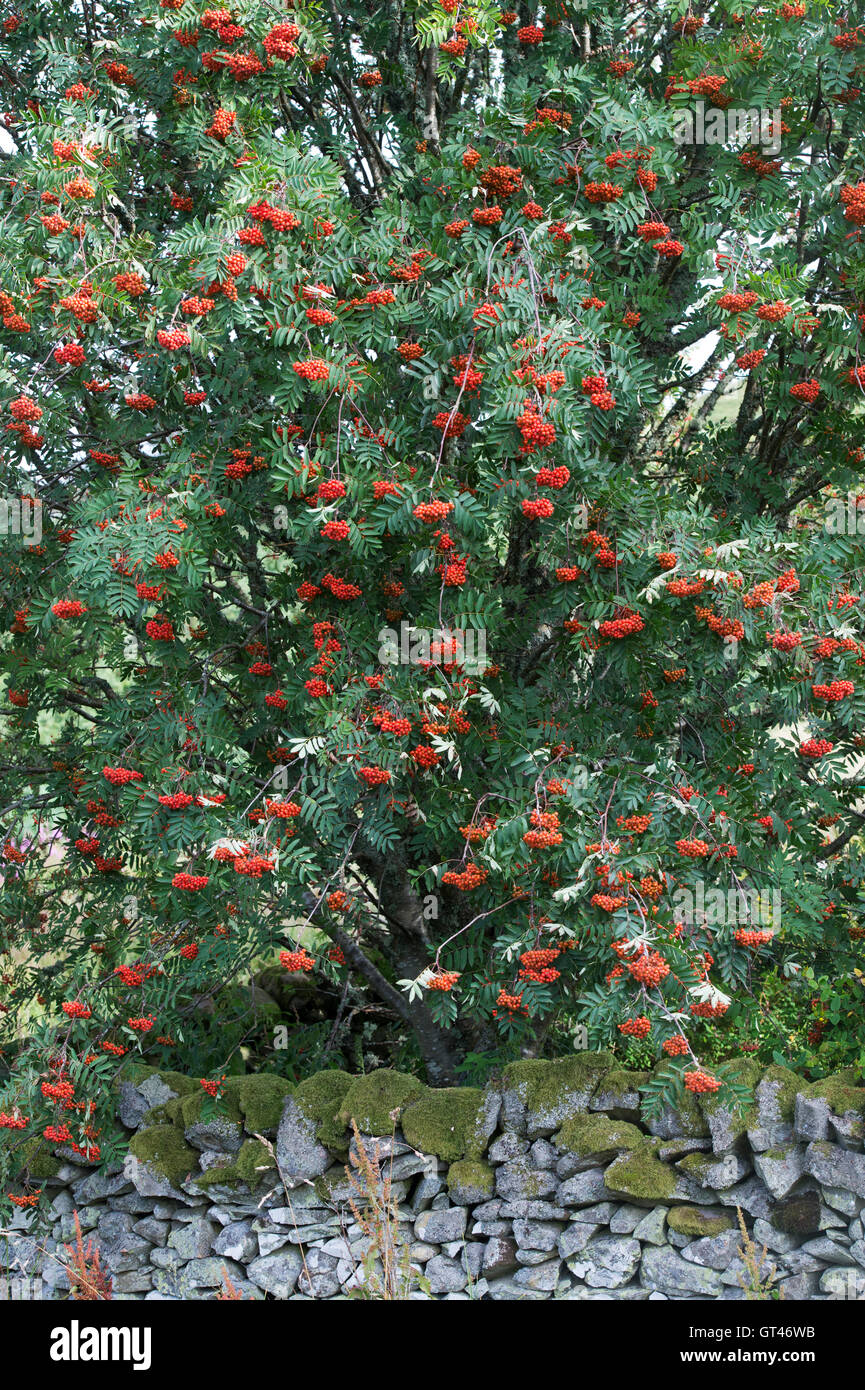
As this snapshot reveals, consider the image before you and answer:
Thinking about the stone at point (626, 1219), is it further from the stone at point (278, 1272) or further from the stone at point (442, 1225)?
the stone at point (278, 1272)

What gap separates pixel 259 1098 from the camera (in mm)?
4742

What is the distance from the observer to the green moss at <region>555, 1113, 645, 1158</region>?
4094 millimetres

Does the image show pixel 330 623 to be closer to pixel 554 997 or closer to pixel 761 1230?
pixel 554 997

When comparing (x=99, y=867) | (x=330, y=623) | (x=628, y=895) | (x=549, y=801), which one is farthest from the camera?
(x=99, y=867)

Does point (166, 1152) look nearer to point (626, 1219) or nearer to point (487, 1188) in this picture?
point (487, 1188)

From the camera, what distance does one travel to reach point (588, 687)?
4.63 m

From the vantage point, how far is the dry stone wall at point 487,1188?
3869 millimetres

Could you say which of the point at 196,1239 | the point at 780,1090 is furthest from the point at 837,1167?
the point at 196,1239

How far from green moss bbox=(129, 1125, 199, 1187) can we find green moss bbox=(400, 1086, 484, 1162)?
1.00 m

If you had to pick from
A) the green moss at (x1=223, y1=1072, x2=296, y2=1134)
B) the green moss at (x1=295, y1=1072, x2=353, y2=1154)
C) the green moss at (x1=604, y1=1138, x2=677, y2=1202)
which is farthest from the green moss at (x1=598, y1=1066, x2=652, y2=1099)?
the green moss at (x1=223, y1=1072, x2=296, y2=1134)

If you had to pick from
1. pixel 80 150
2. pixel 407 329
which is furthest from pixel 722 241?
pixel 80 150

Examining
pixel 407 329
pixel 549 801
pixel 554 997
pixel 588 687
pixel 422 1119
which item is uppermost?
pixel 407 329

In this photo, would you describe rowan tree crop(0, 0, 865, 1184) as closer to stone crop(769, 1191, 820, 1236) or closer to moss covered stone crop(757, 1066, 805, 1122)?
moss covered stone crop(757, 1066, 805, 1122)

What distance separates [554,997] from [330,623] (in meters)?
1.47
